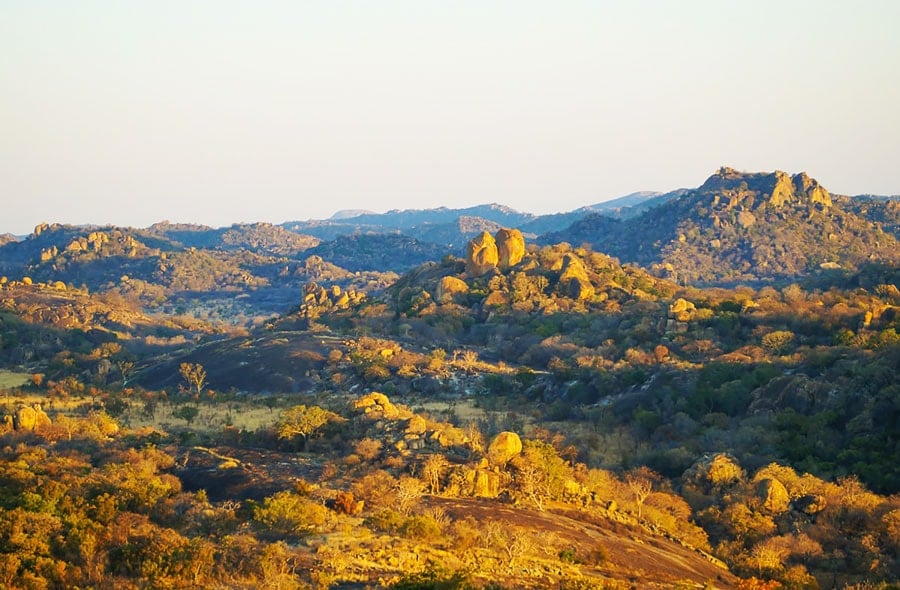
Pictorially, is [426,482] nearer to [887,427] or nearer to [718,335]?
[887,427]

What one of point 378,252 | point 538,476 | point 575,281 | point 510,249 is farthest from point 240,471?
point 378,252

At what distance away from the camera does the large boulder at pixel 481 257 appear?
59.9 m

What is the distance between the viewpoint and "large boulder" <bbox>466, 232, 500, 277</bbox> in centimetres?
5991

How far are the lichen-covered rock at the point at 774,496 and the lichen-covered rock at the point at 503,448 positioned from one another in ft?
20.3

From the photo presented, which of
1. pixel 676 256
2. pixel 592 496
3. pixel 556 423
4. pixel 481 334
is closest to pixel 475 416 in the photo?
pixel 556 423

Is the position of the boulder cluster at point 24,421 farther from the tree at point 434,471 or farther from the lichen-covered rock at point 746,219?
the lichen-covered rock at point 746,219

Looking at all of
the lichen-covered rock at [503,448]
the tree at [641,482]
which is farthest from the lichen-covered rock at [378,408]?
the tree at [641,482]

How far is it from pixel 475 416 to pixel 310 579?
21248mm

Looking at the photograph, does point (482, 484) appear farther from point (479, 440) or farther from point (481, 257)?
point (481, 257)

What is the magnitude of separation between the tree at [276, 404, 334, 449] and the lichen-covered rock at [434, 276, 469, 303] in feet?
107

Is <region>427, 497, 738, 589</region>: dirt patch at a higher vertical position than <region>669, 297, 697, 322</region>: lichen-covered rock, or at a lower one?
lower

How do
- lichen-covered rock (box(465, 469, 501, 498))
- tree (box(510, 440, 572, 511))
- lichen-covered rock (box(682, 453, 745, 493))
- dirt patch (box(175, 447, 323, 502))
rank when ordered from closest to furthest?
dirt patch (box(175, 447, 323, 502))
lichen-covered rock (box(465, 469, 501, 498))
tree (box(510, 440, 572, 511))
lichen-covered rock (box(682, 453, 745, 493))

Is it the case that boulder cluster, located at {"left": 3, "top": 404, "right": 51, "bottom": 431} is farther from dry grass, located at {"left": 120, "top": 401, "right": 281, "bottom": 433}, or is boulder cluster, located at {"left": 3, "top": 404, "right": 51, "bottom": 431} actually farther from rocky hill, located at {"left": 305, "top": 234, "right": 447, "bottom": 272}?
rocky hill, located at {"left": 305, "top": 234, "right": 447, "bottom": 272}

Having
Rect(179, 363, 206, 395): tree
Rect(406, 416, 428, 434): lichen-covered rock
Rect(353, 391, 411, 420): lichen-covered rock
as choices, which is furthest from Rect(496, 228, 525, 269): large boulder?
Rect(406, 416, 428, 434): lichen-covered rock
